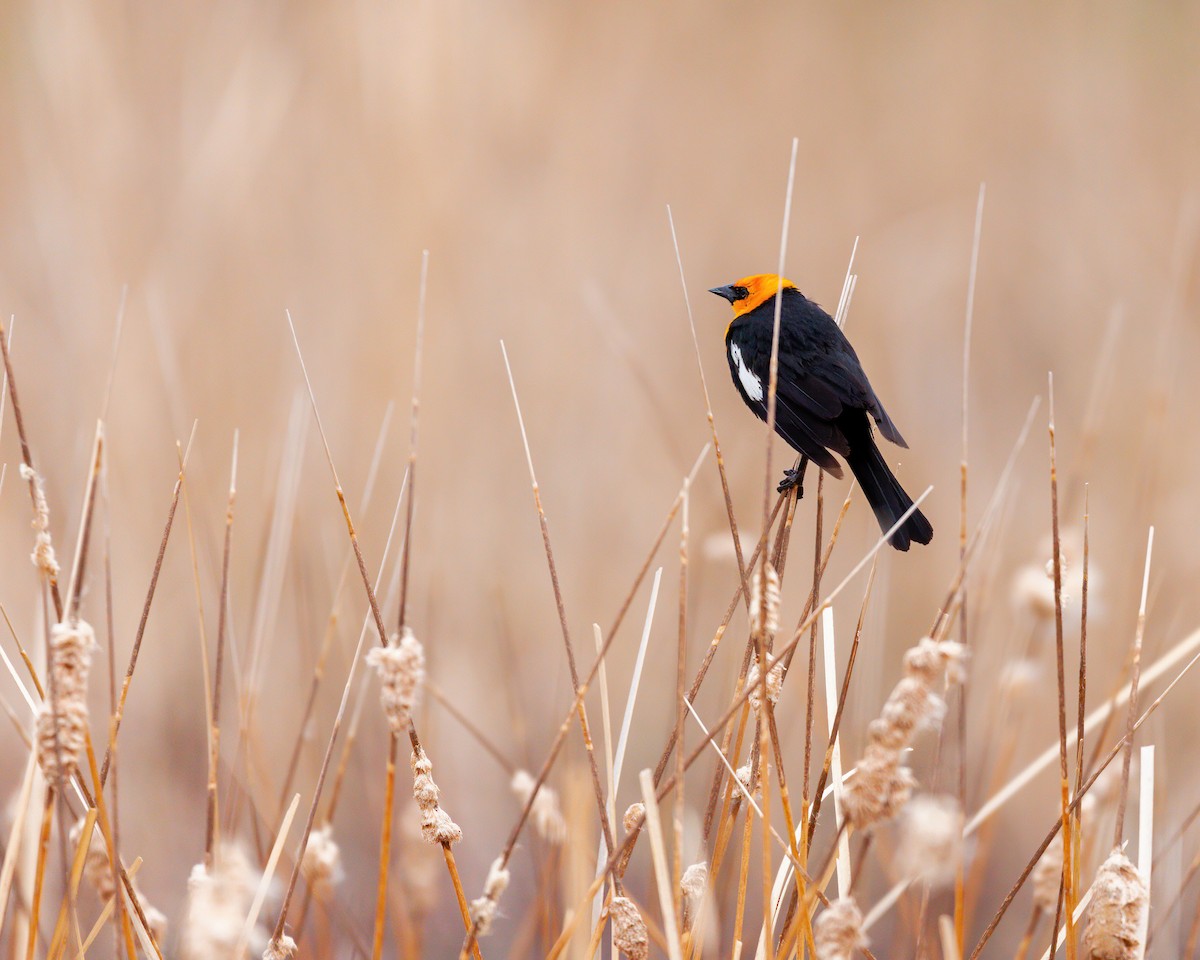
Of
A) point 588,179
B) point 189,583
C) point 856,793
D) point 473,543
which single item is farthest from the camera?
point 588,179

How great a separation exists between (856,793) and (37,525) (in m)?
0.65

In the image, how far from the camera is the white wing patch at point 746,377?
1802 mm

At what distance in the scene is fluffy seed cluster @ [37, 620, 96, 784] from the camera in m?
0.78

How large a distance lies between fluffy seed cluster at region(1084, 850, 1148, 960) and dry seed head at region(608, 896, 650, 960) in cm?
39

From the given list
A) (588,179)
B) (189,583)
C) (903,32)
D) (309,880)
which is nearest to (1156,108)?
(903,32)

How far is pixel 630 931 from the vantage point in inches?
39.2

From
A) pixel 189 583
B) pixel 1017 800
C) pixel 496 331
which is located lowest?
pixel 1017 800

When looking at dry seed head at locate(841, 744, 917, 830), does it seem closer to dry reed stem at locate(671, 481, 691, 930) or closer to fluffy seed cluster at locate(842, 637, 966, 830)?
fluffy seed cluster at locate(842, 637, 966, 830)

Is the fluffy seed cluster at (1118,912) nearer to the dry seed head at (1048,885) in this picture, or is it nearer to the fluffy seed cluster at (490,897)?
the dry seed head at (1048,885)

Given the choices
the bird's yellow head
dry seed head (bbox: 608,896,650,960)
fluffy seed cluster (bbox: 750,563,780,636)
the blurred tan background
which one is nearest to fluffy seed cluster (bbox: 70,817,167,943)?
dry seed head (bbox: 608,896,650,960)

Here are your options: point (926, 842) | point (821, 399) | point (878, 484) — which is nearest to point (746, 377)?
point (821, 399)

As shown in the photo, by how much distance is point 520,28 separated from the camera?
10.1ft

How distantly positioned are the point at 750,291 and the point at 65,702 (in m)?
1.73

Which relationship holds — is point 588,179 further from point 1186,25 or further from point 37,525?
point 37,525
